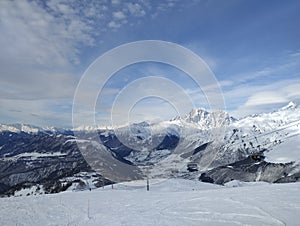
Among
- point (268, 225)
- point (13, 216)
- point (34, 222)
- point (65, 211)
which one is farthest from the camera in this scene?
point (65, 211)

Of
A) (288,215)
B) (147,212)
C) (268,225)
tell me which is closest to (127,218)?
(147,212)

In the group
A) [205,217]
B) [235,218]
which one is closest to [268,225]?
[235,218]

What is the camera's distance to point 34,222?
19688 mm

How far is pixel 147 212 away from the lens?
2209 cm

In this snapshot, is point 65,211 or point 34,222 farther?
point 65,211

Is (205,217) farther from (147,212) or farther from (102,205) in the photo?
(102,205)

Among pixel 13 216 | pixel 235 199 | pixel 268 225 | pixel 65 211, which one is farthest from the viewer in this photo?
pixel 235 199

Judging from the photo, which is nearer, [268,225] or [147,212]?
[268,225]

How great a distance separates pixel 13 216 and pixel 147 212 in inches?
407

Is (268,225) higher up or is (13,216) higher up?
(13,216)

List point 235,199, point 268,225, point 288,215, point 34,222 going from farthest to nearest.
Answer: point 235,199 < point 34,222 < point 288,215 < point 268,225

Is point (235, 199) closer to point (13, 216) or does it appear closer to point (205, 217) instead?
point (205, 217)

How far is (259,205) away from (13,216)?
63.4 ft

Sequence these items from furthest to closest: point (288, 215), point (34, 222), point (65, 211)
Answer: point (65, 211) < point (34, 222) < point (288, 215)
